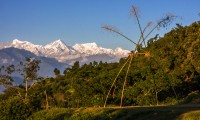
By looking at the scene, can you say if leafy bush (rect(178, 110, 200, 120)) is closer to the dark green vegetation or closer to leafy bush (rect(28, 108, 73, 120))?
the dark green vegetation

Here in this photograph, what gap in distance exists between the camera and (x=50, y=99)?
59562 mm

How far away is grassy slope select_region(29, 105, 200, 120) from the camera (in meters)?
18.6

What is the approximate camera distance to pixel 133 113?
2091 centimetres

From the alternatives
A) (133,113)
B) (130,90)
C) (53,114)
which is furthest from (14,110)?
(133,113)

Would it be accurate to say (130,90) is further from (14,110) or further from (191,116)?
(191,116)

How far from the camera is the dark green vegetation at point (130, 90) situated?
24.2 meters

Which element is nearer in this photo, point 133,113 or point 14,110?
point 133,113

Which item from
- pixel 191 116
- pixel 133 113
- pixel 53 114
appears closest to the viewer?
pixel 191 116

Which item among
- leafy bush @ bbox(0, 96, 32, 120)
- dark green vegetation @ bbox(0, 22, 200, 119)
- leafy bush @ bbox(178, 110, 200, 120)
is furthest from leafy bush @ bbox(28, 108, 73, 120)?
leafy bush @ bbox(178, 110, 200, 120)

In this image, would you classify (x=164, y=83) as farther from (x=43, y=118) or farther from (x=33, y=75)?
(x=33, y=75)

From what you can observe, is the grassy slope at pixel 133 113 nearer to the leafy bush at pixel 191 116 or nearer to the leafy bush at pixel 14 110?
the leafy bush at pixel 191 116

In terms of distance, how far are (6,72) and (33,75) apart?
178 inches

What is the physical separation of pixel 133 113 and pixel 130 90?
76.8ft

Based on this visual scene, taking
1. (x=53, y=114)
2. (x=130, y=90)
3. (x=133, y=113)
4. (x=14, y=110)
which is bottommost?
(x=53, y=114)
